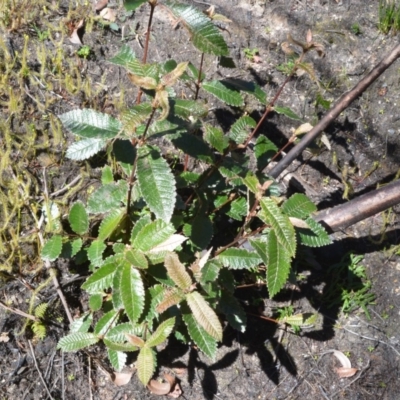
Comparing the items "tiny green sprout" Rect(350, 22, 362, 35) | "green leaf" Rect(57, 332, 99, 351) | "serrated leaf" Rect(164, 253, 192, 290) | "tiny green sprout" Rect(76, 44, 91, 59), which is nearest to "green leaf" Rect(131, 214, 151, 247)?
"serrated leaf" Rect(164, 253, 192, 290)

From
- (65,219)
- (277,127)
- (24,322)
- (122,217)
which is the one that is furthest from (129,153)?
(277,127)

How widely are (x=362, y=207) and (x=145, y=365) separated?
105cm

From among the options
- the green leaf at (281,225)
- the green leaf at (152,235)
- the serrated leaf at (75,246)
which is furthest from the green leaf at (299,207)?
the serrated leaf at (75,246)

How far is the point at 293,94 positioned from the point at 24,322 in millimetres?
1812

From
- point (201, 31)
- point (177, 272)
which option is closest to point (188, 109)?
point (201, 31)

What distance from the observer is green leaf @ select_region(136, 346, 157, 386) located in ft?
6.57

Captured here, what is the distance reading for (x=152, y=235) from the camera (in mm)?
1974

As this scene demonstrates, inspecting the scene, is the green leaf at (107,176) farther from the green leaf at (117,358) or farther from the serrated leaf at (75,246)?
the green leaf at (117,358)

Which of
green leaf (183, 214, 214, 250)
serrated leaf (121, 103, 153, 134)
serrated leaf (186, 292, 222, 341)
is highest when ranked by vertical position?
serrated leaf (121, 103, 153, 134)

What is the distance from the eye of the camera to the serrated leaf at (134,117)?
5.21ft

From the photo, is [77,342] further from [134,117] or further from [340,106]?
[340,106]

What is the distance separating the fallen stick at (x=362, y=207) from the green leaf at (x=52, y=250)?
1.04 meters

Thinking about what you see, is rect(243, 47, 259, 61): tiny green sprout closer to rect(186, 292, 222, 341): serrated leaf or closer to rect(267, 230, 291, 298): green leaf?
rect(267, 230, 291, 298): green leaf

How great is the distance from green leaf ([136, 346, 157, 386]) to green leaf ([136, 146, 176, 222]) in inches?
23.1
